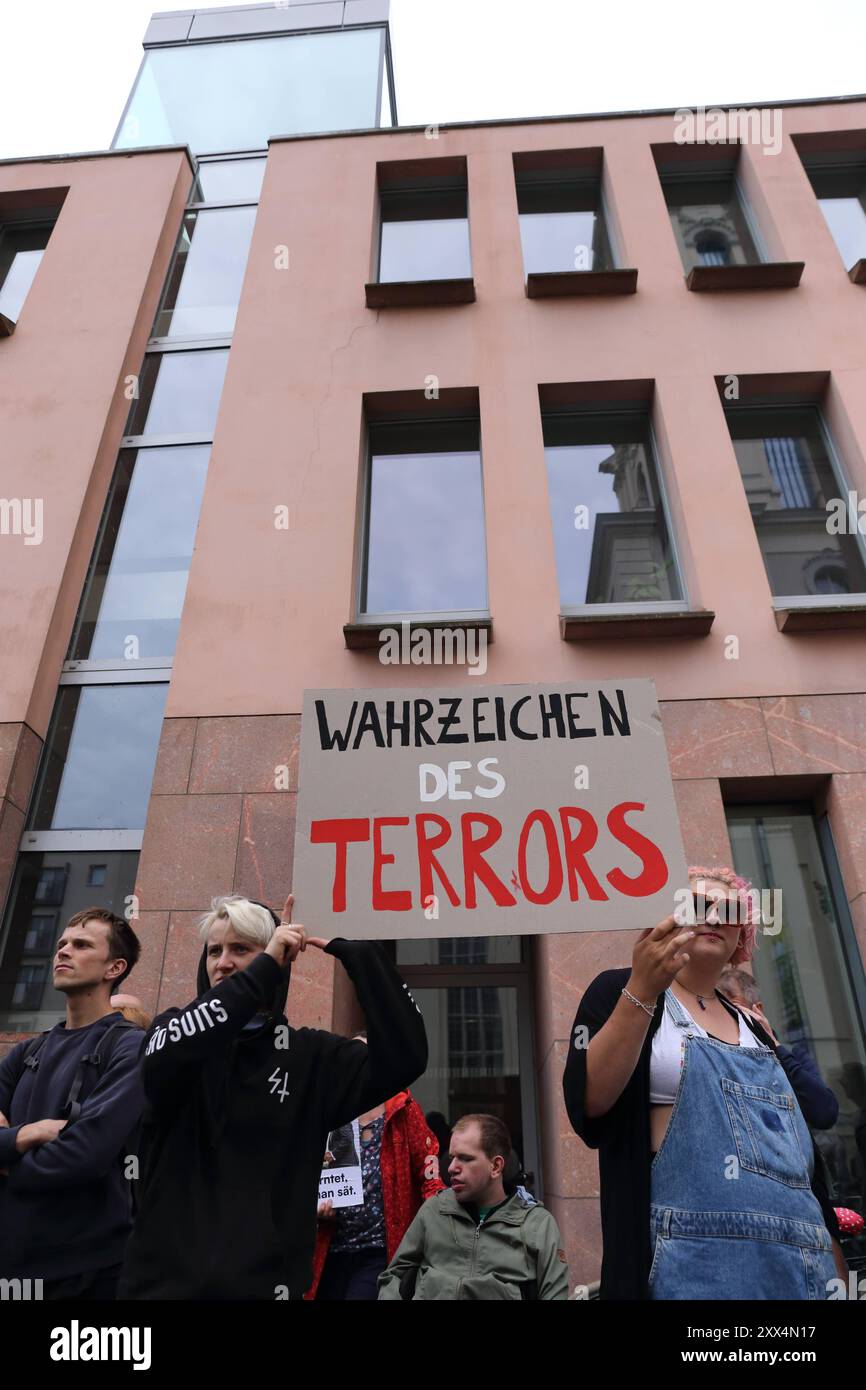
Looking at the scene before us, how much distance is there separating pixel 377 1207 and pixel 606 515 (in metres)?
5.82

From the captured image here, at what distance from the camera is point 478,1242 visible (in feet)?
12.3

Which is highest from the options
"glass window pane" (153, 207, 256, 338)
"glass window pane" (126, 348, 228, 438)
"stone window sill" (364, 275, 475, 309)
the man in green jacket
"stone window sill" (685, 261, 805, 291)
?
"glass window pane" (153, 207, 256, 338)

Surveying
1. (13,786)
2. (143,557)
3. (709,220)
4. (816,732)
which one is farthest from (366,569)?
(709,220)

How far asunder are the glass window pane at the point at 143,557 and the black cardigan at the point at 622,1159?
5.73 metres

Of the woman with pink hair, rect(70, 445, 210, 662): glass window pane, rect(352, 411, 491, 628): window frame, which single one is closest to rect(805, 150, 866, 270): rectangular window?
rect(352, 411, 491, 628): window frame

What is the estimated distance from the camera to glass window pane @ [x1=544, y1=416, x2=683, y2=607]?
741 centimetres

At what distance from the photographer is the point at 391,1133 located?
13.9 ft

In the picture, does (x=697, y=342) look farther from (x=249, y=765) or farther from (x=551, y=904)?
(x=551, y=904)

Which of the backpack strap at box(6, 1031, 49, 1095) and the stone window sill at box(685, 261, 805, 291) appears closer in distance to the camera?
the backpack strap at box(6, 1031, 49, 1095)

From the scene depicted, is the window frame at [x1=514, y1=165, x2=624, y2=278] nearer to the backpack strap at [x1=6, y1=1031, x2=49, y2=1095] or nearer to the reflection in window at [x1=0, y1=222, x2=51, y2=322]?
the reflection in window at [x1=0, y1=222, x2=51, y2=322]

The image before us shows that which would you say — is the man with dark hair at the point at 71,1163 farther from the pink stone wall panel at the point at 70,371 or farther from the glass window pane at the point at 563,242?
the glass window pane at the point at 563,242

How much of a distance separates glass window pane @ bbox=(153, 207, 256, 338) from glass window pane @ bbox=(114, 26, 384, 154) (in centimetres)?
220

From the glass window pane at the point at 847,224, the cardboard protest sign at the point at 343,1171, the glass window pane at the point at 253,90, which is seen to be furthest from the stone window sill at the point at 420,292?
the cardboard protest sign at the point at 343,1171
